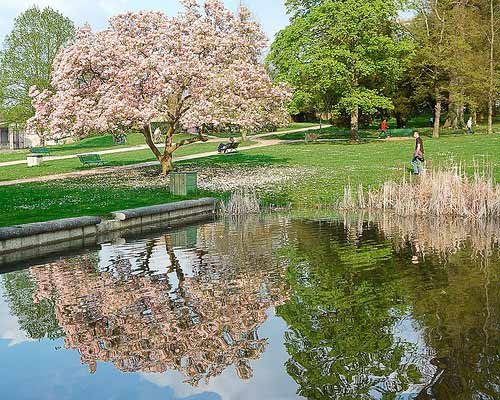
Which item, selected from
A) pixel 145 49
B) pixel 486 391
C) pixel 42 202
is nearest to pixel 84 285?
pixel 486 391

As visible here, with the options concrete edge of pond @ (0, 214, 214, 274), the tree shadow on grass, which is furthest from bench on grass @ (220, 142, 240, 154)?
concrete edge of pond @ (0, 214, 214, 274)

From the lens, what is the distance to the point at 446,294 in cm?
859

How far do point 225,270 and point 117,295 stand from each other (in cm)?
216

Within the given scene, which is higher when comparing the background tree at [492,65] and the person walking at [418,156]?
the background tree at [492,65]

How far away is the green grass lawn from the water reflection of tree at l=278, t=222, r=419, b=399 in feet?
25.9

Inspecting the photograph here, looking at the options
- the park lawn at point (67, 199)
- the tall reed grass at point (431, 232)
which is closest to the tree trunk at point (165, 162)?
the park lawn at point (67, 199)

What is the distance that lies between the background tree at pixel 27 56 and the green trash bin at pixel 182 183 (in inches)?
1355

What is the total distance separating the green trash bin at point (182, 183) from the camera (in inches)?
846

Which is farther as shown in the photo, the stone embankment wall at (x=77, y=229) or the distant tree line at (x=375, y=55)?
the distant tree line at (x=375, y=55)

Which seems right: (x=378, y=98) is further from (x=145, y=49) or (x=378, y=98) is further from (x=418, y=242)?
(x=418, y=242)

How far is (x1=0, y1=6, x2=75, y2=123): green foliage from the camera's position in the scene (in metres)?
52.9

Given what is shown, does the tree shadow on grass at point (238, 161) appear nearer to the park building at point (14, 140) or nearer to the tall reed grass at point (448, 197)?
the tall reed grass at point (448, 197)

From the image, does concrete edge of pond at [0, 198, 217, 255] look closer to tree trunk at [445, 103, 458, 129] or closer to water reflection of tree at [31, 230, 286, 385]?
water reflection of tree at [31, 230, 286, 385]

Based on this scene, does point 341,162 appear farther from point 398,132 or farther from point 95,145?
point 95,145
